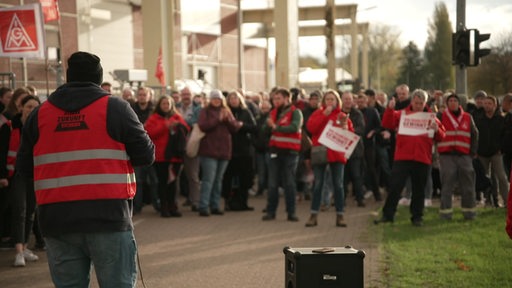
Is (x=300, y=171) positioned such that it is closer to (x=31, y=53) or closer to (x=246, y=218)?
(x=246, y=218)

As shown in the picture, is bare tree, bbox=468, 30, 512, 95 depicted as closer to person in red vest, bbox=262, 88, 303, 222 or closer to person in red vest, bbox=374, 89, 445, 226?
person in red vest, bbox=374, 89, 445, 226

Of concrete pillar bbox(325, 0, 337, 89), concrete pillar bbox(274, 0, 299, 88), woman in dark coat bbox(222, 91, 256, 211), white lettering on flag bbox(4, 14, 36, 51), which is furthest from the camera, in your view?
concrete pillar bbox(325, 0, 337, 89)

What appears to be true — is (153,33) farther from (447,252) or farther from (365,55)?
(365,55)

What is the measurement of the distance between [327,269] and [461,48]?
11.2 metres

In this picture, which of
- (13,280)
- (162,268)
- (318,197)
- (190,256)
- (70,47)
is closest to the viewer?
(13,280)

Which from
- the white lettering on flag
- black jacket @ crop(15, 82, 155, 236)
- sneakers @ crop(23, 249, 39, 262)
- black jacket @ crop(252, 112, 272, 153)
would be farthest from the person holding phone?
black jacket @ crop(15, 82, 155, 236)

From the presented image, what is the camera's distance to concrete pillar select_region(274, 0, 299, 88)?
3659 centimetres

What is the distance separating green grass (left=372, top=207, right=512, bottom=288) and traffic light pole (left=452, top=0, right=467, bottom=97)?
10.2ft

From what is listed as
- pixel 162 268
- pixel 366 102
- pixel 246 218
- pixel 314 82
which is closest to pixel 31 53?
pixel 246 218

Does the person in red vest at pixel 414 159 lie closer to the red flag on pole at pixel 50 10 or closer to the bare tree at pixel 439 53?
the red flag on pole at pixel 50 10

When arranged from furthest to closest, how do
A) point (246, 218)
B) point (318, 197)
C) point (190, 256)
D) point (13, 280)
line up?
point (246, 218) → point (318, 197) → point (190, 256) → point (13, 280)

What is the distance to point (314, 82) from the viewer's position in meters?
61.3

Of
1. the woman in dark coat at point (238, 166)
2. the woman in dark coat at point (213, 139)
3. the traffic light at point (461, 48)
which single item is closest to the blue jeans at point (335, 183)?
the woman in dark coat at point (213, 139)

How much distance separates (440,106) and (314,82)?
4418cm
